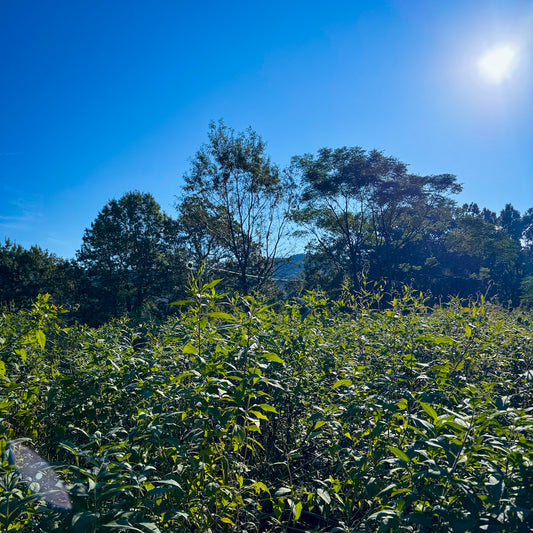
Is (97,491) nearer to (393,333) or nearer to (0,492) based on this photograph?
(0,492)

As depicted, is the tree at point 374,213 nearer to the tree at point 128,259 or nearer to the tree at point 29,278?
the tree at point 128,259

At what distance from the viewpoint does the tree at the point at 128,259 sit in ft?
89.9

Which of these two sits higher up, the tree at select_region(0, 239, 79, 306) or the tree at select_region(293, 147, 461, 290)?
the tree at select_region(293, 147, 461, 290)

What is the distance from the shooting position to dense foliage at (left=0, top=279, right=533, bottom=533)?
119 cm

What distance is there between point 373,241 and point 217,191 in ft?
57.0

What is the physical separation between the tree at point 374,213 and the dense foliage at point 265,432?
2369 centimetres

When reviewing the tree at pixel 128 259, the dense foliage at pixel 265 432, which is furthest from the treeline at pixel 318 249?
the dense foliage at pixel 265 432

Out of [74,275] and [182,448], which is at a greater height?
[74,275]

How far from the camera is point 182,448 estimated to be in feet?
4.77

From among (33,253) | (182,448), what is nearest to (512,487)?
(182,448)

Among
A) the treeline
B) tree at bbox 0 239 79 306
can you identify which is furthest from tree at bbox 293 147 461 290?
tree at bbox 0 239 79 306

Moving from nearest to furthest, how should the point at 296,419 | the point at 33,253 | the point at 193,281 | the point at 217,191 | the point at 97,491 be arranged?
the point at 97,491 → the point at 193,281 → the point at 296,419 → the point at 217,191 → the point at 33,253

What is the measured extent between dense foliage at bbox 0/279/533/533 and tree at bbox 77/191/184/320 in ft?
83.6

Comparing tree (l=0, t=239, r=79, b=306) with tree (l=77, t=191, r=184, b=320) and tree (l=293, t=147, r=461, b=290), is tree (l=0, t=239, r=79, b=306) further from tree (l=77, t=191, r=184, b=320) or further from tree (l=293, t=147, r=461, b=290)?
tree (l=293, t=147, r=461, b=290)
